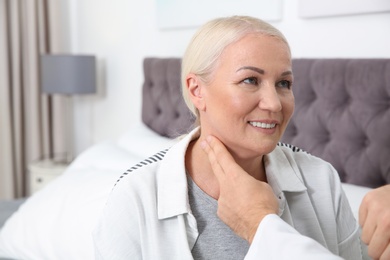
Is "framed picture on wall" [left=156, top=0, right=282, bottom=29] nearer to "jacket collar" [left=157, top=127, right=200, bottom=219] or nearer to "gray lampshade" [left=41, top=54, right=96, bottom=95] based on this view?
"gray lampshade" [left=41, top=54, right=96, bottom=95]

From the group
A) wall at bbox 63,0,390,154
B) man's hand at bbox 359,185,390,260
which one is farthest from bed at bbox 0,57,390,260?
man's hand at bbox 359,185,390,260

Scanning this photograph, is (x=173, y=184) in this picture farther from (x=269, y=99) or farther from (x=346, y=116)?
(x=346, y=116)

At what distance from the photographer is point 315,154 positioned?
1998mm

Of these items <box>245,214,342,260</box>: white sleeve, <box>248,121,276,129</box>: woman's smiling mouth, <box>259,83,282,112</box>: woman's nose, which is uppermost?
<box>259,83,282,112</box>: woman's nose

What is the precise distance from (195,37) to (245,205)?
1.45 feet

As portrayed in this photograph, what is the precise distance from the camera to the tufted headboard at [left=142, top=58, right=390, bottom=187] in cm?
182

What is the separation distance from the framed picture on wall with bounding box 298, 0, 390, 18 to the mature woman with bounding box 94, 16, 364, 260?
0.81m

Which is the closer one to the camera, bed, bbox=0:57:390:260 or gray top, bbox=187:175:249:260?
gray top, bbox=187:175:249:260

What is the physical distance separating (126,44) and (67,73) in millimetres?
390

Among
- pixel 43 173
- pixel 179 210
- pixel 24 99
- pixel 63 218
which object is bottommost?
pixel 43 173

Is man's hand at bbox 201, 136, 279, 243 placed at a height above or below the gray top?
above

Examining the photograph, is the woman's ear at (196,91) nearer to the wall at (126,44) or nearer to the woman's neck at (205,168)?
the woman's neck at (205,168)

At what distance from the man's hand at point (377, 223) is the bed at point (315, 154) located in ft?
2.95

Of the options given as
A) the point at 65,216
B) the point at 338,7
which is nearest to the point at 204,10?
the point at 338,7
